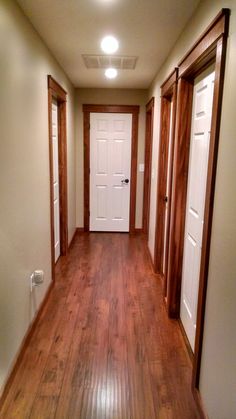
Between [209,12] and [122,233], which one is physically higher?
[209,12]

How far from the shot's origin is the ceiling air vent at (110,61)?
310 centimetres

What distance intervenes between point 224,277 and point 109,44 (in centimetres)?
224

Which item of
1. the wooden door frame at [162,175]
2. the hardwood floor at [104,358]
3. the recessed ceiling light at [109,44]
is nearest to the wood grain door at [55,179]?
the hardwood floor at [104,358]

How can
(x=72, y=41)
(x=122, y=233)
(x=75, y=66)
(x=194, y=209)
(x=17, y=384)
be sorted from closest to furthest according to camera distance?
(x=17, y=384), (x=194, y=209), (x=72, y=41), (x=75, y=66), (x=122, y=233)

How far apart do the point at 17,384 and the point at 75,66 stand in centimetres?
315

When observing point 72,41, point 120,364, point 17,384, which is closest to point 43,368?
point 17,384

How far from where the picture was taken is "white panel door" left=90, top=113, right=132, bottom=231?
5.01 metres

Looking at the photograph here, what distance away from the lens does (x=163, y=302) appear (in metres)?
3.00

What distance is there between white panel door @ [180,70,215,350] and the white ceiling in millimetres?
497

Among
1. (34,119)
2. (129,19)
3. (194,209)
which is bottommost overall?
(194,209)

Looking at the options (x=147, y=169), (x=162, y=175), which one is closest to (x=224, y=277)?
(x=162, y=175)

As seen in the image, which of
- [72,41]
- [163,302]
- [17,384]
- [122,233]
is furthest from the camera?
[122,233]

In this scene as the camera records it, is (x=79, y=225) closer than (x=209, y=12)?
No

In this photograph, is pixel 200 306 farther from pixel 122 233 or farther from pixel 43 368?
pixel 122 233
